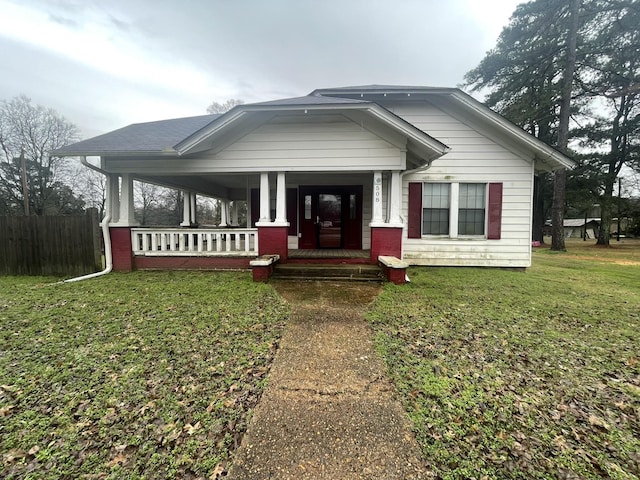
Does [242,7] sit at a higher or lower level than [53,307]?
higher

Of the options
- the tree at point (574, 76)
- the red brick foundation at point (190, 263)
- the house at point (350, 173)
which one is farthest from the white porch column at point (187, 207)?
the tree at point (574, 76)

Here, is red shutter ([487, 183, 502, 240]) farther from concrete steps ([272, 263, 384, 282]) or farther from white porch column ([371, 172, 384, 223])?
concrete steps ([272, 263, 384, 282])

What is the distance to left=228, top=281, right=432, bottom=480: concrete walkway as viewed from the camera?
1.62 metres

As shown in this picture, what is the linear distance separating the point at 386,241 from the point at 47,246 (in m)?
8.49

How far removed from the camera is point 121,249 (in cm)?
695

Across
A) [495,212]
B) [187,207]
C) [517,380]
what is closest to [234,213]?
[187,207]

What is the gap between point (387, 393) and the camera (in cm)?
231

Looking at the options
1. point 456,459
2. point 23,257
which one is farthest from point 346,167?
point 23,257

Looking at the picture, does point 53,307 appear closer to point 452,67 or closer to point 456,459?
point 456,459

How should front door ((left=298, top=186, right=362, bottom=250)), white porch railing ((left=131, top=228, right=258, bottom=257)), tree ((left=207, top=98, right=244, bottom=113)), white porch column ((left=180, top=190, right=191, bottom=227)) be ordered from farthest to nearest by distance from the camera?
1. tree ((left=207, top=98, right=244, bottom=113))
2. white porch column ((left=180, top=190, right=191, bottom=227))
3. front door ((left=298, top=186, right=362, bottom=250))
4. white porch railing ((left=131, top=228, right=258, bottom=257))

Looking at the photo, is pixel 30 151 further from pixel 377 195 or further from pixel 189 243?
pixel 377 195

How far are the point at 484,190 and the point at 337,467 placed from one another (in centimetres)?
801

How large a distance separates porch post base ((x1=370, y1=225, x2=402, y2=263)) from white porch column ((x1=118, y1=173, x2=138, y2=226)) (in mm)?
6161

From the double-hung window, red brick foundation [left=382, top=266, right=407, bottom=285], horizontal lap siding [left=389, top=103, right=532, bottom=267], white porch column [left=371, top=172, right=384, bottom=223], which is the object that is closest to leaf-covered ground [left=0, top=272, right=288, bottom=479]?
red brick foundation [left=382, top=266, right=407, bottom=285]
